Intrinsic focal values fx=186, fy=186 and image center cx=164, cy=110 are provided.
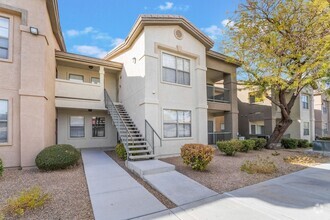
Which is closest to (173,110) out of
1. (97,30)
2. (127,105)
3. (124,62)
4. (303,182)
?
(127,105)

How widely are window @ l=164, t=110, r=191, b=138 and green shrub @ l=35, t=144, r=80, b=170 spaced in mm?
4932

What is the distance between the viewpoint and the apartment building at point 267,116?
17109mm

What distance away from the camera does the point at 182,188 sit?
212 inches

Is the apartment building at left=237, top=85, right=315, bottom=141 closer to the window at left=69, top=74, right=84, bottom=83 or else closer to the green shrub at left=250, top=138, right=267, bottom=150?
the green shrub at left=250, top=138, right=267, bottom=150

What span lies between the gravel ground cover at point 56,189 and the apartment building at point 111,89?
1324 millimetres

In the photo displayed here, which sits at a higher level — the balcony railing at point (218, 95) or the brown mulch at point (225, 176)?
the balcony railing at point (218, 95)

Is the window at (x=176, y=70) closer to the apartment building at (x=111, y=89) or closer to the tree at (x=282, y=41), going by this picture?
the apartment building at (x=111, y=89)

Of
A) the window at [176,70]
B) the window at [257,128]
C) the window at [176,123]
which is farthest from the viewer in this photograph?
the window at [257,128]

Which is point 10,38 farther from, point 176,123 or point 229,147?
point 229,147

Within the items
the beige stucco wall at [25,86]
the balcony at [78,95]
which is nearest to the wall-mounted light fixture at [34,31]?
the beige stucco wall at [25,86]

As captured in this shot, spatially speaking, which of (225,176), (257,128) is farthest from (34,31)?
(257,128)

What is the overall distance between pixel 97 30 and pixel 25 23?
11.6 metres

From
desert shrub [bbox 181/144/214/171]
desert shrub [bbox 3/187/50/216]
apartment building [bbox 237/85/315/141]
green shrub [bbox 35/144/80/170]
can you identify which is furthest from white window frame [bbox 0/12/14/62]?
apartment building [bbox 237/85/315/141]

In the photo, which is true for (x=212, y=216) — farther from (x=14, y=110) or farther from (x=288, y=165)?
(x=14, y=110)
